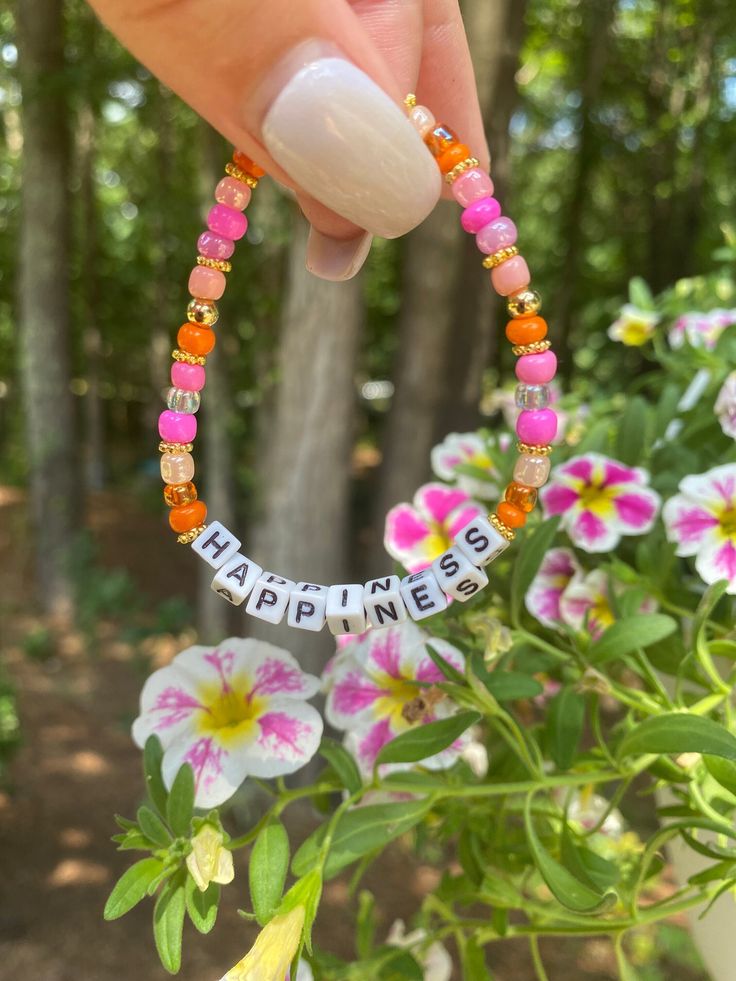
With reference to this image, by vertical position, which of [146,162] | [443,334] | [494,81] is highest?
[146,162]

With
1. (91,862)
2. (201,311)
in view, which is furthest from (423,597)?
(91,862)

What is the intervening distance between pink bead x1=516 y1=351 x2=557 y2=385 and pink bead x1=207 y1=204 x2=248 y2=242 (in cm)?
19

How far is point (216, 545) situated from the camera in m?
0.48

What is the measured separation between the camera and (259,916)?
1.27ft

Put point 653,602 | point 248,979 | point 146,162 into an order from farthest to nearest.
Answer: point 146,162, point 653,602, point 248,979

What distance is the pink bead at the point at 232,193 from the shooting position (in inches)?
18.9

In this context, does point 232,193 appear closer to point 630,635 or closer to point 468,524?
point 468,524

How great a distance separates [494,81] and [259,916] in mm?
1643

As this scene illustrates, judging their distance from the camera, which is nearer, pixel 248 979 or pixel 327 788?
pixel 248 979

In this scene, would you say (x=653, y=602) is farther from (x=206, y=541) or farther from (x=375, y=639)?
(x=206, y=541)

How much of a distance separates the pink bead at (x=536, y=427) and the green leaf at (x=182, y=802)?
0.27m

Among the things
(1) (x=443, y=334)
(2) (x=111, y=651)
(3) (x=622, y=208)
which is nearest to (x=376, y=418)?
(3) (x=622, y=208)

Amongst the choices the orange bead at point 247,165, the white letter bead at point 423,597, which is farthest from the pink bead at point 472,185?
the white letter bead at point 423,597

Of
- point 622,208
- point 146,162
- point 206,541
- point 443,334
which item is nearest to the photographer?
point 206,541
